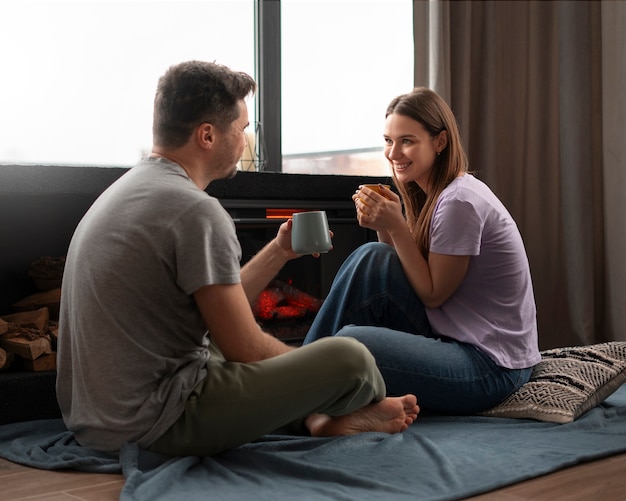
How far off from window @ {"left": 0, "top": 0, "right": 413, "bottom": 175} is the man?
1422 millimetres

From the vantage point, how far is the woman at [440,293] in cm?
246

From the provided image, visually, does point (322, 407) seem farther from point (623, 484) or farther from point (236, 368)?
point (623, 484)

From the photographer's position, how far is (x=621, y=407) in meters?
2.67

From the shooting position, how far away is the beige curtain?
414 centimetres

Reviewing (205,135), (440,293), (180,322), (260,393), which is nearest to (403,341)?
(440,293)

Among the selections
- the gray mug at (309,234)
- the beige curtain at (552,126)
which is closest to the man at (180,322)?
the gray mug at (309,234)

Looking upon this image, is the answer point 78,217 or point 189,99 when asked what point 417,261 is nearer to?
point 189,99

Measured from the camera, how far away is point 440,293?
98.7 inches

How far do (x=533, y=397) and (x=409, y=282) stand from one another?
1.54 feet

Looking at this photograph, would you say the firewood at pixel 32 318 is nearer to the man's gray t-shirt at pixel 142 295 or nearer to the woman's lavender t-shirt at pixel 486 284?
the man's gray t-shirt at pixel 142 295

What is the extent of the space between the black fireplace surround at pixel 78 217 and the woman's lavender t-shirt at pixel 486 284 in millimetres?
922

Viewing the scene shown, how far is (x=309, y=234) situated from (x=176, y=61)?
5.22ft

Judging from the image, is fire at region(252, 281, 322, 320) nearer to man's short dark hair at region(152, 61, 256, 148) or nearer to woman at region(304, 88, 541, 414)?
woman at region(304, 88, 541, 414)

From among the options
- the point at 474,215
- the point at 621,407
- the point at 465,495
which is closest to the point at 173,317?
the point at 465,495
